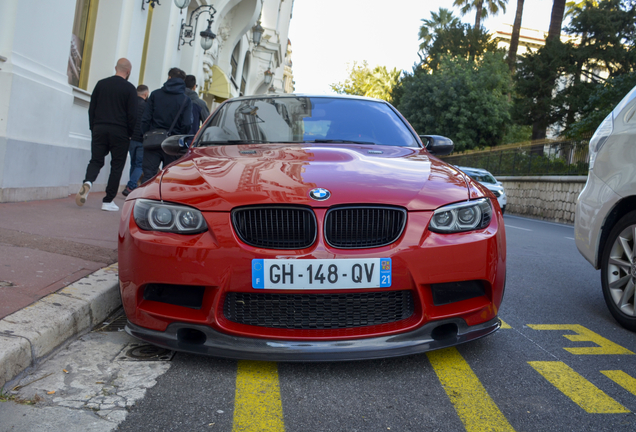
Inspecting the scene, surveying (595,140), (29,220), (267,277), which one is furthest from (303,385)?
(29,220)

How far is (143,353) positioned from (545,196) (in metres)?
20.8

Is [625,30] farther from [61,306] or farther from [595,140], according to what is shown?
[61,306]

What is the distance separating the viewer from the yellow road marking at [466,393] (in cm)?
232

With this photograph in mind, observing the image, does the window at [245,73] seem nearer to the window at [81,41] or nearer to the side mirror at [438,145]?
the window at [81,41]

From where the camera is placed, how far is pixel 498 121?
38.7 meters

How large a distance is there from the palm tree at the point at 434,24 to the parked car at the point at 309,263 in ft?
172

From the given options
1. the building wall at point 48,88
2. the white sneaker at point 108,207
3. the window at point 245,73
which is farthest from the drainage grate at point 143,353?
the window at point 245,73

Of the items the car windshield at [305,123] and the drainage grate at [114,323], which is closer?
the drainage grate at [114,323]

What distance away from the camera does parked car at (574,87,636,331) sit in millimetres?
3879

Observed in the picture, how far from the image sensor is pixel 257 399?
8.17 ft

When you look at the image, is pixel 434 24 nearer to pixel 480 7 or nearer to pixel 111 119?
pixel 480 7

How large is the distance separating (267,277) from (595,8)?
105 ft

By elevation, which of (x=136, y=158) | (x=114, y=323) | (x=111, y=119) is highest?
(x=111, y=119)

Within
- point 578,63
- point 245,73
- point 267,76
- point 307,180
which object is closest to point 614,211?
point 307,180
